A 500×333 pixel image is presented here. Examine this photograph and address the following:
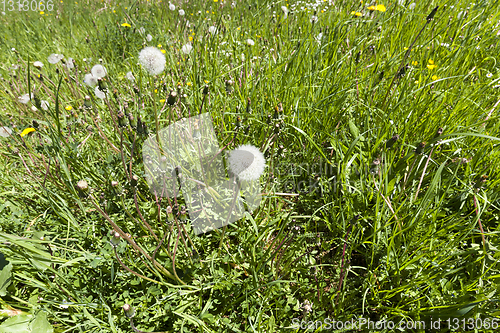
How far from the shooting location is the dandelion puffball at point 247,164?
4.27ft

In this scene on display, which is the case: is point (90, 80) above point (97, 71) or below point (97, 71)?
below

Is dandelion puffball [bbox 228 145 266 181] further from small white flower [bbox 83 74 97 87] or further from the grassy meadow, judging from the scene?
small white flower [bbox 83 74 97 87]

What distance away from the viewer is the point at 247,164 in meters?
1.30

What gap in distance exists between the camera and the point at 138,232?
1.46 m

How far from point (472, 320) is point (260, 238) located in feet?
3.12

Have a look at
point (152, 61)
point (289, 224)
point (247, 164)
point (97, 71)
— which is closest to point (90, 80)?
point (97, 71)

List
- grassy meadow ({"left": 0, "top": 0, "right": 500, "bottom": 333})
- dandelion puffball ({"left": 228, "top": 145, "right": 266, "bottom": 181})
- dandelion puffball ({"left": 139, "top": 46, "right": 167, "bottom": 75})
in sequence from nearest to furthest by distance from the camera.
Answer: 1. grassy meadow ({"left": 0, "top": 0, "right": 500, "bottom": 333})
2. dandelion puffball ({"left": 228, "top": 145, "right": 266, "bottom": 181})
3. dandelion puffball ({"left": 139, "top": 46, "right": 167, "bottom": 75})

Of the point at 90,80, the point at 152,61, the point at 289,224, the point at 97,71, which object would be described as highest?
the point at 97,71

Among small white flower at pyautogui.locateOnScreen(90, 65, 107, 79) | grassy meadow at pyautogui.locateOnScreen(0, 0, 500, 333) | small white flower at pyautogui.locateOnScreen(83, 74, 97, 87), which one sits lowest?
grassy meadow at pyautogui.locateOnScreen(0, 0, 500, 333)

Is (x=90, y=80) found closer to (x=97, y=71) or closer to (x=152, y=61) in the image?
(x=97, y=71)

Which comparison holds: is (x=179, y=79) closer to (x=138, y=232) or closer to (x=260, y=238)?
(x=138, y=232)

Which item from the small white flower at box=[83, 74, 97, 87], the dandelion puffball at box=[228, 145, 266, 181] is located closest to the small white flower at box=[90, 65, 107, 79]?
the small white flower at box=[83, 74, 97, 87]

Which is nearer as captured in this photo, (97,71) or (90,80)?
(90,80)

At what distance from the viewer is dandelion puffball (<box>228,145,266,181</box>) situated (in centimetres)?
130
